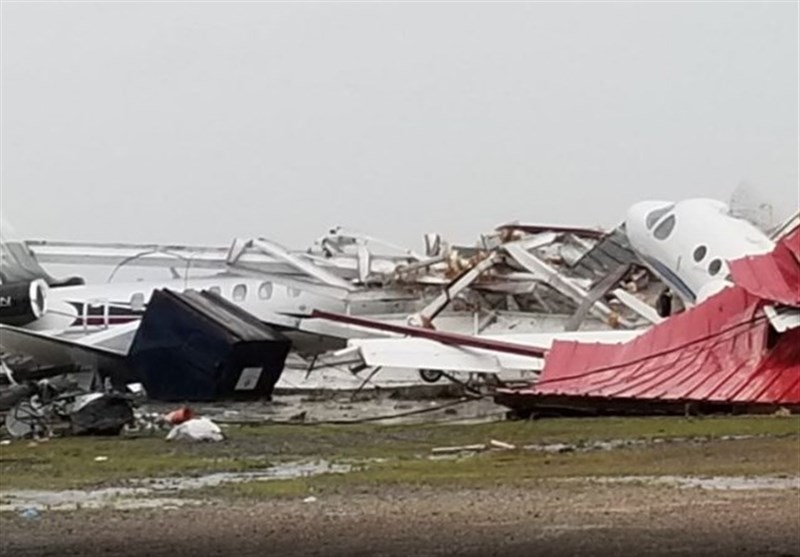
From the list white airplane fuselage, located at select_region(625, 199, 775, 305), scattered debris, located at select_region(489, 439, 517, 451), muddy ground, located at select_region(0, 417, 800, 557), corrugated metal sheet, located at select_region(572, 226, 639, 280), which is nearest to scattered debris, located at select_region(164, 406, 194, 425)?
muddy ground, located at select_region(0, 417, 800, 557)

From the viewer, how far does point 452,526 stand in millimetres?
9109

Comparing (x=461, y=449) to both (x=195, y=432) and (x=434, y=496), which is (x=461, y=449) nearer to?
(x=195, y=432)

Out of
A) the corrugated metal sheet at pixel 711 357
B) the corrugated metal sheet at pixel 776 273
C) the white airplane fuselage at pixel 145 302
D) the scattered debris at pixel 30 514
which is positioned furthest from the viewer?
the white airplane fuselage at pixel 145 302

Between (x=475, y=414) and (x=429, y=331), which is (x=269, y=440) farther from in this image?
(x=429, y=331)

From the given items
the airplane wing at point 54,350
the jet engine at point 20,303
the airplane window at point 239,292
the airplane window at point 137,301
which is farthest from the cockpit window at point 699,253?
the jet engine at point 20,303

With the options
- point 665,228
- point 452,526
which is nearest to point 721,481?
point 452,526

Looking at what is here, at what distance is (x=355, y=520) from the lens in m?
9.52

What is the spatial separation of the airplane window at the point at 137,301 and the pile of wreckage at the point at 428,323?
39 mm

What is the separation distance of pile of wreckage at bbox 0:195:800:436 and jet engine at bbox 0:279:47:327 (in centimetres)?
3

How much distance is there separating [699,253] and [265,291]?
891 centimetres

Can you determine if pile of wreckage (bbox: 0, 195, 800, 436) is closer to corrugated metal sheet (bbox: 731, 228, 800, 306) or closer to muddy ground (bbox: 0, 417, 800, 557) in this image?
corrugated metal sheet (bbox: 731, 228, 800, 306)

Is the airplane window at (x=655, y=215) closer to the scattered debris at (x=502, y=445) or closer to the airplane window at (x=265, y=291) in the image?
the airplane window at (x=265, y=291)

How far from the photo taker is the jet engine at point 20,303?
29688 millimetres

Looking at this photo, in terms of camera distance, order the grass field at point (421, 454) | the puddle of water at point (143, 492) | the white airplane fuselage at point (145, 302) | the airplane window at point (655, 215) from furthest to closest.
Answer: the white airplane fuselage at point (145, 302) → the airplane window at point (655, 215) → the grass field at point (421, 454) → the puddle of water at point (143, 492)
